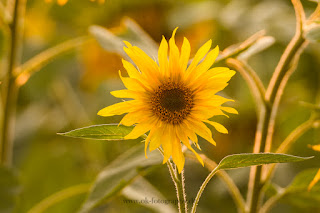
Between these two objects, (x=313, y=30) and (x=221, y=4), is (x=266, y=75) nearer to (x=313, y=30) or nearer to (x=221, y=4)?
(x=221, y=4)

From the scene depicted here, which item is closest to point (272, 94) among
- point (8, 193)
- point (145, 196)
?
point (145, 196)

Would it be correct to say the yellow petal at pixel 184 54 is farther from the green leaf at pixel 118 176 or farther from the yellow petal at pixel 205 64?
the green leaf at pixel 118 176

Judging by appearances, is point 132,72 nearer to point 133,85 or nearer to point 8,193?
point 133,85

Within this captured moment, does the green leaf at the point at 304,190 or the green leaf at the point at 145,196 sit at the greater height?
the green leaf at the point at 145,196

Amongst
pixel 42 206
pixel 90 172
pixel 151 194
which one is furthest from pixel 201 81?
pixel 90 172

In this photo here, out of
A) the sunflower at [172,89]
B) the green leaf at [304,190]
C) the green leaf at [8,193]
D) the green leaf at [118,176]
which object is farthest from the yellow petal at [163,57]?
the green leaf at [8,193]

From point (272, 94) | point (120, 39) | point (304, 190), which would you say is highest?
point (120, 39)
